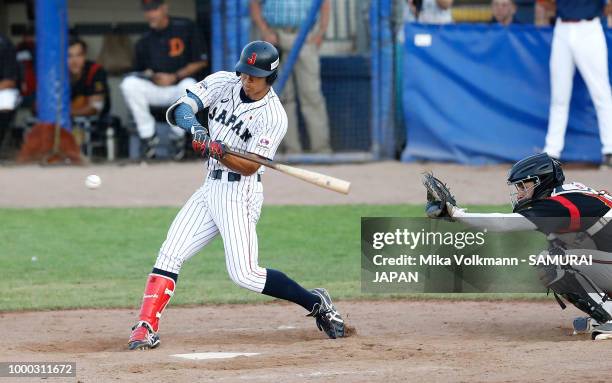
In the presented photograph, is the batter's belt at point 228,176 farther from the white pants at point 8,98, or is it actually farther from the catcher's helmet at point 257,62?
the white pants at point 8,98

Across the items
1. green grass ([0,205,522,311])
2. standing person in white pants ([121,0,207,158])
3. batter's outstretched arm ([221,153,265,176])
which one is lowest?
green grass ([0,205,522,311])

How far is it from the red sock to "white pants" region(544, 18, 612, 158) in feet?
21.8

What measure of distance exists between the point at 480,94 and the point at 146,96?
3683mm

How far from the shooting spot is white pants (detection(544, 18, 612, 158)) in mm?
12086

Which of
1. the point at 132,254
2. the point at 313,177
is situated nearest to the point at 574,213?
the point at 313,177

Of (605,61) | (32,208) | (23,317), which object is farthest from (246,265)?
(605,61)

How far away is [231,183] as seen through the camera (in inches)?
261

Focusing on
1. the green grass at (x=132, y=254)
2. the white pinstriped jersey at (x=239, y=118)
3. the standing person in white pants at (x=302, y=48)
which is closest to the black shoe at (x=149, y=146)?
the standing person in white pants at (x=302, y=48)

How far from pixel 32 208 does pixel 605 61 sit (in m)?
5.85

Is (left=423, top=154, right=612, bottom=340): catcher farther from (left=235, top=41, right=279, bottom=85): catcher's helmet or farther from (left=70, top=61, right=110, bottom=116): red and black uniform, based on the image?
(left=70, top=61, right=110, bottom=116): red and black uniform

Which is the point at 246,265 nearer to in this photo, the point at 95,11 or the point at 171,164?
the point at 171,164

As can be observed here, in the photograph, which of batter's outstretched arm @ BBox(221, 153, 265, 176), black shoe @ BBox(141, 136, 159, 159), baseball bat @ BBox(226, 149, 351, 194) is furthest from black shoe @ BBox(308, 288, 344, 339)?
black shoe @ BBox(141, 136, 159, 159)

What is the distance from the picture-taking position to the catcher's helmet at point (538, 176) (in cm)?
648

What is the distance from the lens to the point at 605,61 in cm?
1214
